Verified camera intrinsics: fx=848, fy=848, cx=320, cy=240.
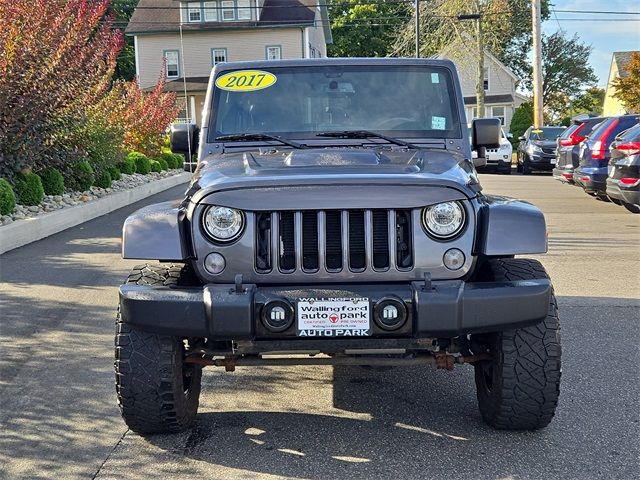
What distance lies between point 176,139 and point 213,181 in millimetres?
2002

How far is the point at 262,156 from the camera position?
481 cm

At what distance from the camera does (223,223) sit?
3.99 meters

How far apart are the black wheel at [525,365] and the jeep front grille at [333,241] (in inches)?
21.5

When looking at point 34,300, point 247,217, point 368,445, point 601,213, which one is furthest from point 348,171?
point 601,213

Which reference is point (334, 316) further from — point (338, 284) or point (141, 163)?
point (141, 163)

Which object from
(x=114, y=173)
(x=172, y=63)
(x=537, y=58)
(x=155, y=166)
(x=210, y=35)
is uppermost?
(x=210, y=35)

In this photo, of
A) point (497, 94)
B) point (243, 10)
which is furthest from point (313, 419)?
point (497, 94)

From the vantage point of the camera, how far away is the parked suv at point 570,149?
16703mm

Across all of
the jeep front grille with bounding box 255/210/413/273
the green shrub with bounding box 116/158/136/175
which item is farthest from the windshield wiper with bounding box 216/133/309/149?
the green shrub with bounding box 116/158/136/175

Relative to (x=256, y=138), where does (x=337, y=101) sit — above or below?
above

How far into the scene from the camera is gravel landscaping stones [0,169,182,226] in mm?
12398

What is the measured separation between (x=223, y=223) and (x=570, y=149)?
14.2 meters

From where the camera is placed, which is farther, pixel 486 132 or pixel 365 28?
pixel 365 28

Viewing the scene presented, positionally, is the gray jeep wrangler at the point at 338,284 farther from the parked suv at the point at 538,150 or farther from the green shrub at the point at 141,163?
the parked suv at the point at 538,150
